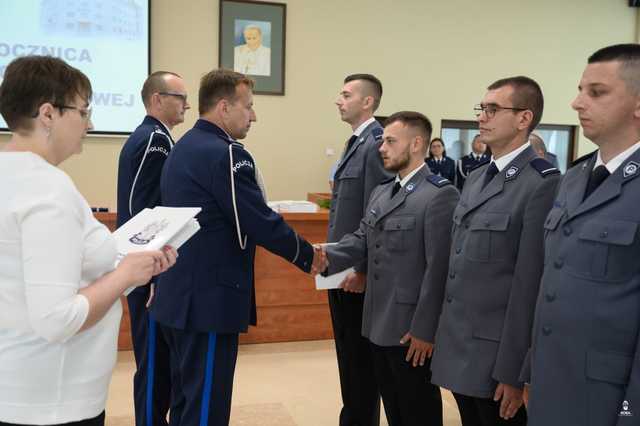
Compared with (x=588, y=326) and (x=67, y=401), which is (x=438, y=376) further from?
(x=67, y=401)

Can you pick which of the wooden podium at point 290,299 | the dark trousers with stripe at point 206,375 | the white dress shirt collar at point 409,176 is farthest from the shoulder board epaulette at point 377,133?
the wooden podium at point 290,299

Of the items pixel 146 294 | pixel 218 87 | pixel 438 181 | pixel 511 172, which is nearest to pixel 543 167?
pixel 511 172

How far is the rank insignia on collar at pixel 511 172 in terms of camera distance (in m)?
1.93

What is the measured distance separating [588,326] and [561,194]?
393 mm

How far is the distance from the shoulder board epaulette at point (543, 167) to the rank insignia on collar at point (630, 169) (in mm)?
374

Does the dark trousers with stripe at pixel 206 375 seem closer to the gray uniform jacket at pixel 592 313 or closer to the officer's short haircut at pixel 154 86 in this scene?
the gray uniform jacket at pixel 592 313

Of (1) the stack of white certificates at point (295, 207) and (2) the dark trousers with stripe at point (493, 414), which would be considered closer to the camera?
(2) the dark trousers with stripe at point (493, 414)

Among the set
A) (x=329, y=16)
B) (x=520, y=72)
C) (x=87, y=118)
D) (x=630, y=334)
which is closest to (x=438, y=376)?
(x=630, y=334)

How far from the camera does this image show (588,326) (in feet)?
4.77

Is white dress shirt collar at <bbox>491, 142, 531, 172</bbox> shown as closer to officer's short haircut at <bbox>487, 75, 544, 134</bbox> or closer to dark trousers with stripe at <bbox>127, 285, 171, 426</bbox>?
officer's short haircut at <bbox>487, 75, 544, 134</bbox>

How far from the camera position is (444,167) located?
7930mm

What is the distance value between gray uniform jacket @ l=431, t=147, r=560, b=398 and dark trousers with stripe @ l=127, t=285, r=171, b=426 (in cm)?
131

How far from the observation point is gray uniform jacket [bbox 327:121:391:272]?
283cm

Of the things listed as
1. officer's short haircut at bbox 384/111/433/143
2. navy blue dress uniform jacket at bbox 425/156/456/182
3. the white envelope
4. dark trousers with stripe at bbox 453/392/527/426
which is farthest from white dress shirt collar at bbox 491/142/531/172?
navy blue dress uniform jacket at bbox 425/156/456/182
